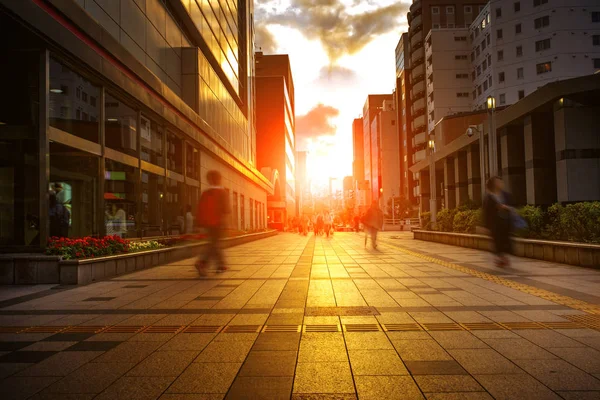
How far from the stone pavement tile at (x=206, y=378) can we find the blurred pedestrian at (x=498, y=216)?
252 inches

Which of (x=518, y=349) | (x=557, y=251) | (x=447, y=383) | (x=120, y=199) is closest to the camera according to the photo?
(x=447, y=383)

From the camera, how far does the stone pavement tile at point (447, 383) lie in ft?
10.4

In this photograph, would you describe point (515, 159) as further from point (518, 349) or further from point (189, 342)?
point (189, 342)

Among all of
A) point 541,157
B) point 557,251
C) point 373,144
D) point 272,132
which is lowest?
point 557,251

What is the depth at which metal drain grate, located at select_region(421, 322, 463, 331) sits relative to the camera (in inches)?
193

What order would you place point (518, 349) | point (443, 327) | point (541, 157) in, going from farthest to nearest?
point (541, 157)
point (443, 327)
point (518, 349)

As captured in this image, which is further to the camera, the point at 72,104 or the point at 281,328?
the point at 72,104

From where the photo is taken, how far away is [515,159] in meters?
26.7

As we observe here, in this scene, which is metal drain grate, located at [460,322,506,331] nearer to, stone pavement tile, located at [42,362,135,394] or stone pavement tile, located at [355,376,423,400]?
stone pavement tile, located at [355,376,423,400]

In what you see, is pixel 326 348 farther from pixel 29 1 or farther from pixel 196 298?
pixel 29 1

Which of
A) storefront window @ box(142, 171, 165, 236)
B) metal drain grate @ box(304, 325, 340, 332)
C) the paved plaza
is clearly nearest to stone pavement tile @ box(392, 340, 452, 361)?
the paved plaza

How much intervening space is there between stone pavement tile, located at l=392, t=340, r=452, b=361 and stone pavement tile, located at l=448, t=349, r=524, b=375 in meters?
0.11

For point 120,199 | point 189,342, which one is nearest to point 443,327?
point 189,342

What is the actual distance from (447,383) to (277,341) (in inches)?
68.4
